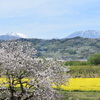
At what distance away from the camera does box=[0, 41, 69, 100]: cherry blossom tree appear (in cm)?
2202

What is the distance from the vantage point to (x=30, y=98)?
2372 centimetres

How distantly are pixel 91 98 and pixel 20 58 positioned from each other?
12.0 metres

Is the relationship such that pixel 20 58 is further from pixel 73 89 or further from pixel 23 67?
pixel 73 89

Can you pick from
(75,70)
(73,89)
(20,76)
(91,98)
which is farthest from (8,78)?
(75,70)

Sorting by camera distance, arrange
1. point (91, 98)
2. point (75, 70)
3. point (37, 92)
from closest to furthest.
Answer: point (37, 92) < point (91, 98) < point (75, 70)

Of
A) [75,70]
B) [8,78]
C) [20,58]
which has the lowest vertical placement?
[75,70]

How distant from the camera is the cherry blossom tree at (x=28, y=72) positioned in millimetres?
22016

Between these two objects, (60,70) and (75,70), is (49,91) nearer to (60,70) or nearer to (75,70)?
(60,70)

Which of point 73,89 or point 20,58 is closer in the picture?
point 20,58

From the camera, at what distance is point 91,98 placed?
28875mm

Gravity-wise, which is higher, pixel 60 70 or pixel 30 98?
pixel 60 70

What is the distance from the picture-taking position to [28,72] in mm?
23031

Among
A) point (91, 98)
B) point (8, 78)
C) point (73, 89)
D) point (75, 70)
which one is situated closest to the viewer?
point (8, 78)

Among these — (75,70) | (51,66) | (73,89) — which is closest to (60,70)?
(51,66)
